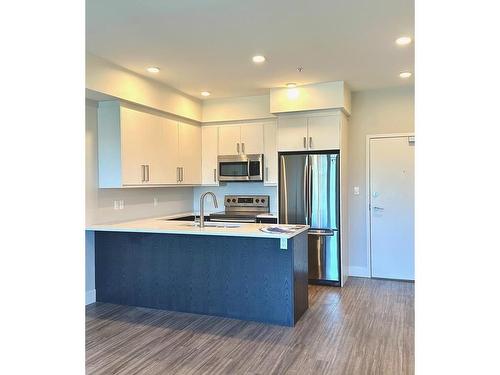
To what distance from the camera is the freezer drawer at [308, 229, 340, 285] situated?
500 centimetres

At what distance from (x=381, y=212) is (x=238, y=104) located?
2.53 metres

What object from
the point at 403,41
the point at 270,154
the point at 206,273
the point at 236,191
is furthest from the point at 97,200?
the point at 403,41

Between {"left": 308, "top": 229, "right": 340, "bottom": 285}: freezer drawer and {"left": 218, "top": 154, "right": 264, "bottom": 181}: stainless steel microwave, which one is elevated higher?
{"left": 218, "top": 154, "right": 264, "bottom": 181}: stainless steel microwave

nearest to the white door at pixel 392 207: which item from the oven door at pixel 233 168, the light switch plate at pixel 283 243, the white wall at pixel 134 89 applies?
the oven door at pixel 233 168

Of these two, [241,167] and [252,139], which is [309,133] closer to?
[252,139]

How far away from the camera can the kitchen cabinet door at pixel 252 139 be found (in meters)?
5.57

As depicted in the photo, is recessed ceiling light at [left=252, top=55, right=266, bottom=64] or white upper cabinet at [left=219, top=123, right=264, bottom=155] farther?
white upper cabinet at [left=219, top=123, right=264, bottom=155]

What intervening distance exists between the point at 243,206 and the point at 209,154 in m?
0.95

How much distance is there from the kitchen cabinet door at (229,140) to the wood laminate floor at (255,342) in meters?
2.57

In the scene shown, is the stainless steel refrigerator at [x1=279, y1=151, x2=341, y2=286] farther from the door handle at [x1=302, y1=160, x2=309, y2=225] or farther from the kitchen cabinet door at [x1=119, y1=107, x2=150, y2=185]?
the kitchen cabinet door at [x1=119, y1=107, x2=150, y2=185]

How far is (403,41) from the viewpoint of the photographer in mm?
3418

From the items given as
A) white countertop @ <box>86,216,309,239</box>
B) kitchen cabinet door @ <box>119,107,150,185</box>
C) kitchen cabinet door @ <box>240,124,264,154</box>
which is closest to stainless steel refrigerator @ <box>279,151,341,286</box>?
kitchen cabinet door @ <box>240,124,264,154</box>

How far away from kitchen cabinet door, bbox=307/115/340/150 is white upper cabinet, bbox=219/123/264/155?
31.7 inches
